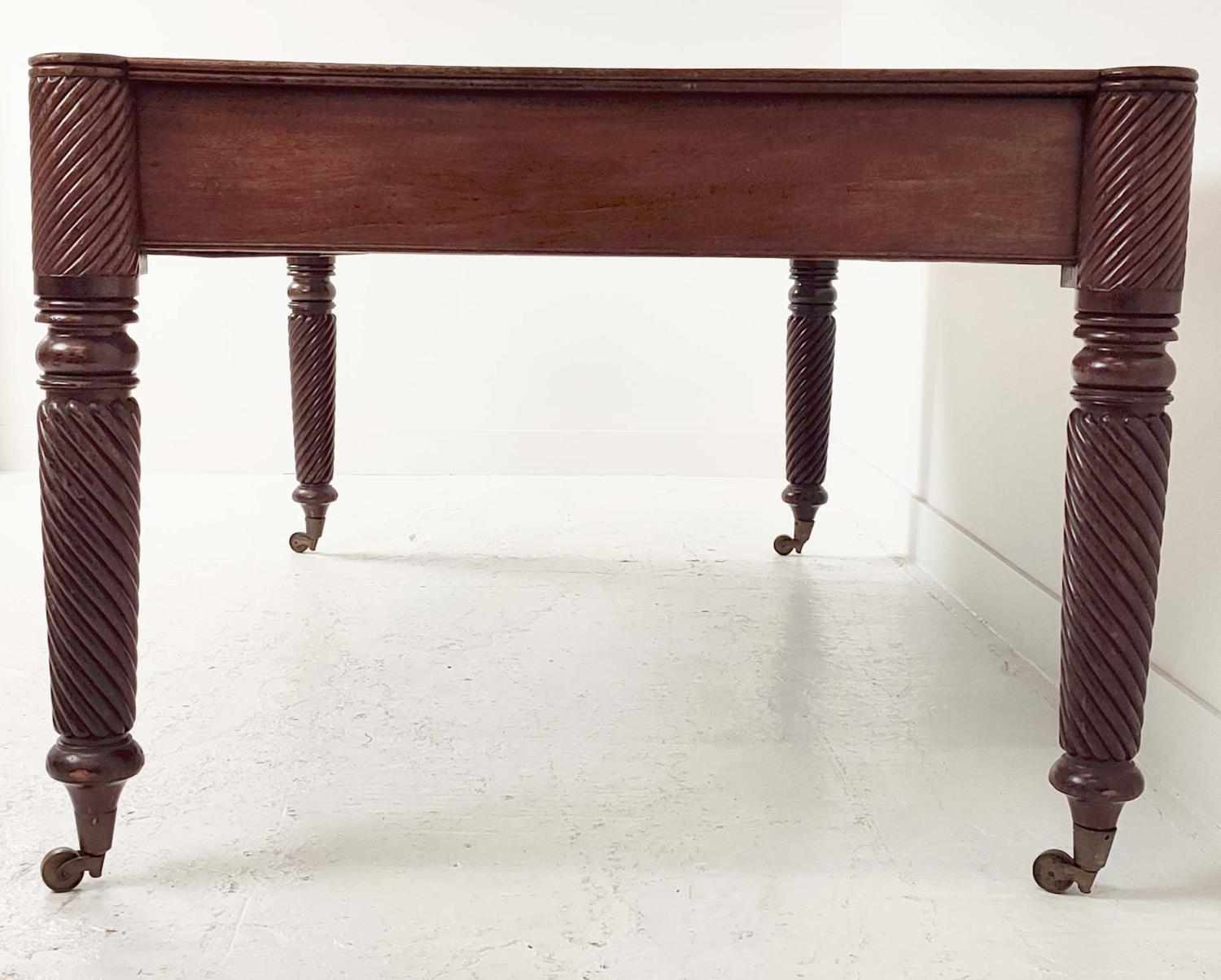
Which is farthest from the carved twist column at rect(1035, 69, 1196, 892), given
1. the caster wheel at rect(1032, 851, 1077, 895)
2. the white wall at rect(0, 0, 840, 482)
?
the white wall at rect(0, 0, 840, 482)

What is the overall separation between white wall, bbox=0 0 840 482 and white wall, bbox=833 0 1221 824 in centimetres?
37

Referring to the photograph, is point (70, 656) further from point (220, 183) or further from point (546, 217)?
point (546, 217)

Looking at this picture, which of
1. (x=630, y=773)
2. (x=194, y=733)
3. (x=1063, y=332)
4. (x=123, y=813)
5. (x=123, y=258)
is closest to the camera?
(x=123, y=258)

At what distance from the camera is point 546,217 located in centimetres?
108

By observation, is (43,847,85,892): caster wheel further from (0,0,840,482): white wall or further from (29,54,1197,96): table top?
(0,0,840,482): white wall

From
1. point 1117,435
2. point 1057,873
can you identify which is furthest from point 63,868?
point 1117,435

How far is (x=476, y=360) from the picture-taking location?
3.20 m

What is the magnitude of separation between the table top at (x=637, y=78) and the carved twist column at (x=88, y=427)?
0.16 ft

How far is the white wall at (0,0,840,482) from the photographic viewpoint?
316 centimetres

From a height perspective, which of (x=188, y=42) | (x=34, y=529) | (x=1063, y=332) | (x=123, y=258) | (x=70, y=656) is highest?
(x=188, y=42)

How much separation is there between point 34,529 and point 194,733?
4.14ft

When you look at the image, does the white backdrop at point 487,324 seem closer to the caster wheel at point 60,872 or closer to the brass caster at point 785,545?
the brass caster at point 785,545

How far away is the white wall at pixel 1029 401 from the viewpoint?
1.32 meters

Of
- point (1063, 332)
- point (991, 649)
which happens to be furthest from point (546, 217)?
point (991, 649)
